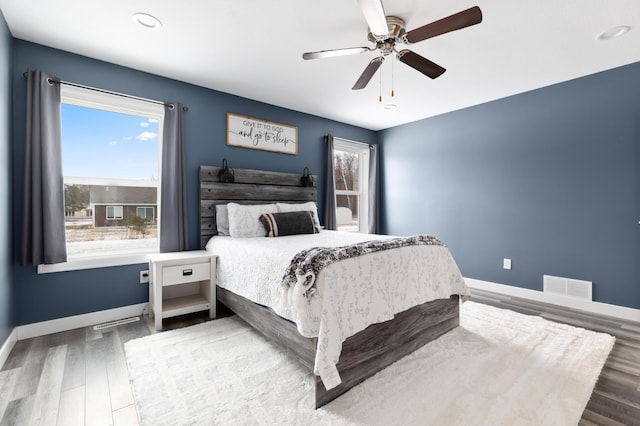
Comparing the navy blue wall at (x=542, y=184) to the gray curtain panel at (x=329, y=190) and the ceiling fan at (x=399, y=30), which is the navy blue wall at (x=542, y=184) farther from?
the ceiling fan at (x=399, y=30)

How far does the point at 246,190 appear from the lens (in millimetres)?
3803

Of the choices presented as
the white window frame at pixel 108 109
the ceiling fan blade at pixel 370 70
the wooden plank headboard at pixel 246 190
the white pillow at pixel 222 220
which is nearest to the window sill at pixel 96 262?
the white window frame at pixel 108 109

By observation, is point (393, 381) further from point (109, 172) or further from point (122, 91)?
point (122, 91)

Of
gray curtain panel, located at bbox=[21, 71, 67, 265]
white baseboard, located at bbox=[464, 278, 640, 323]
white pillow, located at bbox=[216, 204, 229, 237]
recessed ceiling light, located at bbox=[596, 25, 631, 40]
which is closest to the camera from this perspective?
recessed ceiling light, located at bbox=[596, 25, 631, 40]

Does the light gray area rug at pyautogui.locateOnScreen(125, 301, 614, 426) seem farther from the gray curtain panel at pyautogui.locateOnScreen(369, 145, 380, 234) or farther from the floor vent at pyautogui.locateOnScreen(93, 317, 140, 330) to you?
the gray curtain panel at pyautogui.locateOnScreen(369, 145, 380, 234)

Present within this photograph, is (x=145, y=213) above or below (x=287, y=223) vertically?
above

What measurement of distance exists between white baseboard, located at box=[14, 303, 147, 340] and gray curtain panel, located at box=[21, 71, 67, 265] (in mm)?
556

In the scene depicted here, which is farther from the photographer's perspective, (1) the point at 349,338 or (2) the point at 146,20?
(2) the point at 146,20

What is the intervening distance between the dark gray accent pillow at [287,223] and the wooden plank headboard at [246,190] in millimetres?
514

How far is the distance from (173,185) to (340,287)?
2319 mm

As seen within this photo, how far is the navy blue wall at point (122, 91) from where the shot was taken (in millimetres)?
2539

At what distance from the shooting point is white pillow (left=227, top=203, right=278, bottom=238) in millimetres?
3326

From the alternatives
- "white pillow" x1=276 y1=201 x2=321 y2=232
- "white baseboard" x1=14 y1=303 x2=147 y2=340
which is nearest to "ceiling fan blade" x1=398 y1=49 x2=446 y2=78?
"white pillow" x1=276 y1=201 x2=321 y2=232

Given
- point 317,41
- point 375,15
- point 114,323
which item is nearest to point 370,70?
point 317,41
